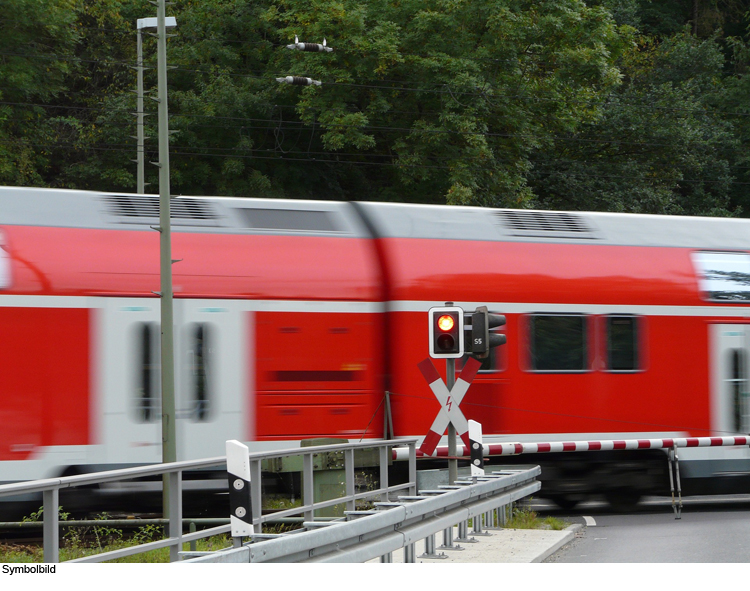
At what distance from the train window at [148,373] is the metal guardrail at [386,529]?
144 inches

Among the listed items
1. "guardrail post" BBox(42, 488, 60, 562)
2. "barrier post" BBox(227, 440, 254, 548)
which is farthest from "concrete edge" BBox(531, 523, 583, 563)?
"guardrail post" BBox(42, 488, 60, 562)

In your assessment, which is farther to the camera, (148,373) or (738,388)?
(738,388)

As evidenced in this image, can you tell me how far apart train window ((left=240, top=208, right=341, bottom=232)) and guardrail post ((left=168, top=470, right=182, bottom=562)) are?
22.8 ft

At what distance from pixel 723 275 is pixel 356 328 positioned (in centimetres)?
501

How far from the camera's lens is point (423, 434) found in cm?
1370

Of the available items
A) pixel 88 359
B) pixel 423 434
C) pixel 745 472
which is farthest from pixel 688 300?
A: pixel 88 359

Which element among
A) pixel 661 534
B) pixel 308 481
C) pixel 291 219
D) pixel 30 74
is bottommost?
pixel 661 534

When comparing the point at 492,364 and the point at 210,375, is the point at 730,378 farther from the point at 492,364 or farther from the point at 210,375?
the point at 210,375

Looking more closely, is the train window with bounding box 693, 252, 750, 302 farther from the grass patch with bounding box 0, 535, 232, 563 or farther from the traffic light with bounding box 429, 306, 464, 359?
the grass patch with bounding box 0, 535, 232, 563

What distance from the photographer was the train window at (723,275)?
49.1 feet

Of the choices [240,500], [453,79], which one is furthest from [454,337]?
[453,79]

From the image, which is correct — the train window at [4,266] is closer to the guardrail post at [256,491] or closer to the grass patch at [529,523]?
the guardrail post at [256,491]

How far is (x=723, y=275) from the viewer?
595 inches

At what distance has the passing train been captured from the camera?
1230 centimetres
